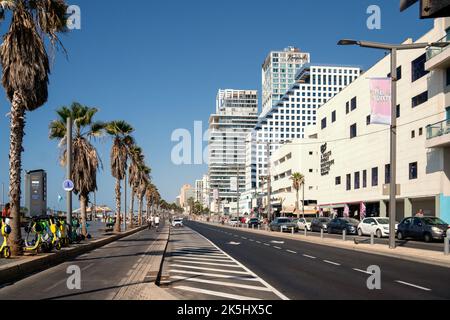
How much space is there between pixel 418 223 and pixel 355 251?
29.8ft

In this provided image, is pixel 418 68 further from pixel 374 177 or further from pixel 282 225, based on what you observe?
pixel 282 225

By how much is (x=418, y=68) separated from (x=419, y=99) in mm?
2970

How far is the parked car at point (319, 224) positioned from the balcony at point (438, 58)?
17.9 meters

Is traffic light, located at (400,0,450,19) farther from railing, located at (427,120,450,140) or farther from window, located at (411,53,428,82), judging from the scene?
window, located at (411,53,428,82)

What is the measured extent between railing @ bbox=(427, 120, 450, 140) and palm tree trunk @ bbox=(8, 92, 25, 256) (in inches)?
1326

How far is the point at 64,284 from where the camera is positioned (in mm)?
13008

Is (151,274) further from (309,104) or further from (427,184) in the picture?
(309,104)

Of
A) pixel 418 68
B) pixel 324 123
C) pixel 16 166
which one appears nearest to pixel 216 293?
pixel 16 166

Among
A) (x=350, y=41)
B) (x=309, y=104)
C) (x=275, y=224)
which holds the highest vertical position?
(x=309, y=104)

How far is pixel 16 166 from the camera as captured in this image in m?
18.3

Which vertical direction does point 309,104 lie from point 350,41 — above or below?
above

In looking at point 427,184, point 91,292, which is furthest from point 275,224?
point 91,292

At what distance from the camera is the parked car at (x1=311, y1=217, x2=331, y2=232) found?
52.6 m
